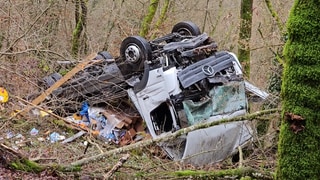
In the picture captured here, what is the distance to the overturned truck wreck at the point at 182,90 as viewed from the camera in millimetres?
7875

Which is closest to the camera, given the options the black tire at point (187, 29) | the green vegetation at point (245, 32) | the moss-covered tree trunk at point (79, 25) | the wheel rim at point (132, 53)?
the wheel rim at point (132, 53)

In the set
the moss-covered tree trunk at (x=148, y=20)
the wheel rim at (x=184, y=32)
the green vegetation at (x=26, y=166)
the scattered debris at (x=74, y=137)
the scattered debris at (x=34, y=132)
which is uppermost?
the moss-covered tree trunk at (x=148, y=20)

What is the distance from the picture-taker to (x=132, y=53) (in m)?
8.59

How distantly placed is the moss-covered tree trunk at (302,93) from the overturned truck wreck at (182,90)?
4.88m

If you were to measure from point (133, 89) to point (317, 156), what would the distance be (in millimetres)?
6262

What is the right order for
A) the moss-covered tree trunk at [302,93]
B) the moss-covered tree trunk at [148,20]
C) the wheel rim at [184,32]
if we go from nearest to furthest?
the moss-covered tree trunk at [302,93]
the wheel rim at [184,32]
the moss-covered tree trunk at [148,20]

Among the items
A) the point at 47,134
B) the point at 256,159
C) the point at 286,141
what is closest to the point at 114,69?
the point at 47,134

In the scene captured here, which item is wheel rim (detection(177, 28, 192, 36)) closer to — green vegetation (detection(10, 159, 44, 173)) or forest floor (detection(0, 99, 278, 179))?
forest floor (detection(0, 99, 278, 179))

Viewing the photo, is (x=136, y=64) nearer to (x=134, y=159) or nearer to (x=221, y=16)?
(x=134, y=159)

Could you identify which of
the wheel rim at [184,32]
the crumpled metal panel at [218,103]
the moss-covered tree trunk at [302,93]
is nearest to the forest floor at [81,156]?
the crumpled metal panel at [218,103]

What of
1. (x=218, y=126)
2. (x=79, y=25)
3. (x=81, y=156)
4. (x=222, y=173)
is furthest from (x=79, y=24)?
(x=222, y=173)

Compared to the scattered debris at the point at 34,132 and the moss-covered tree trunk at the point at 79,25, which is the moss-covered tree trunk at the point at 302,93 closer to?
the scattered debris at the point at 34,132

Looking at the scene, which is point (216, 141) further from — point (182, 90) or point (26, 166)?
point (26, 166)

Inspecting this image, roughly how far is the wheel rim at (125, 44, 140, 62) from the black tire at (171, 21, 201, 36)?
2138mm
